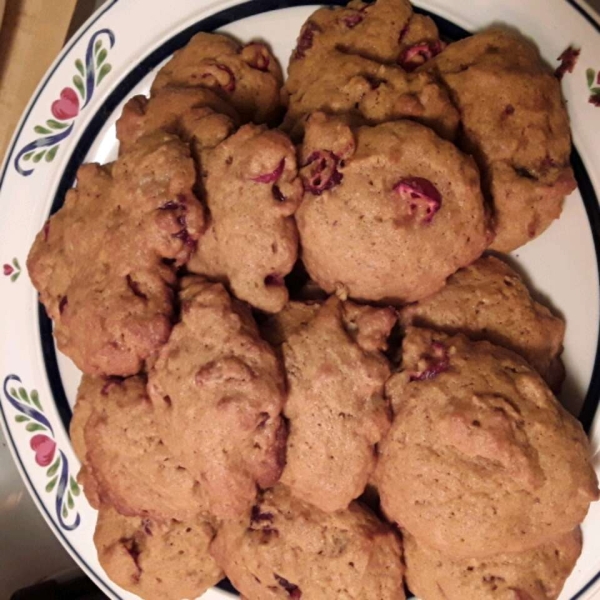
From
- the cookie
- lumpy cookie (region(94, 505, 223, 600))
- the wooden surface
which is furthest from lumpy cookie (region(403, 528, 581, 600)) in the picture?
the wooden surface

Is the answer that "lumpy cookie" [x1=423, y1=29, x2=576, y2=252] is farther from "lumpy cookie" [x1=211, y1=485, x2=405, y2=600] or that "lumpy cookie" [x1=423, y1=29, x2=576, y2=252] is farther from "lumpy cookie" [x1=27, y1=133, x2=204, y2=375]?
"lumpy cookie" [x1=211, y1=485, x2=405, y2=600]

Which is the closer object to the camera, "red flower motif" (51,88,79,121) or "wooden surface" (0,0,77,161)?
"red flower motif" (51,88,79,121)

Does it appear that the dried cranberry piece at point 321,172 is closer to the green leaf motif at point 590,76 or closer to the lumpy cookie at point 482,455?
the lumpy cookie at point 482,455

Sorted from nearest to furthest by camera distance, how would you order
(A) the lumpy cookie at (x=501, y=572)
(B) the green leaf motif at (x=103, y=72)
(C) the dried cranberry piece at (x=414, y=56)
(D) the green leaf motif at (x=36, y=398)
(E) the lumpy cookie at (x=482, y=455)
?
(E) the lumpy cookie at (x=482, y=455) → (A) the lumpy cookie at (x=501, y=572) → (C) the dried cranberry piece at (x=414, y=56) → (B) the green leaf motif at (x=103, y=72) → (D) the green leaf motif at (x=36, y=398)

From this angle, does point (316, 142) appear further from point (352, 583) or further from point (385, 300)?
point (352, 583)

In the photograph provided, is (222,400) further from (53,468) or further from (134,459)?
(53,468)

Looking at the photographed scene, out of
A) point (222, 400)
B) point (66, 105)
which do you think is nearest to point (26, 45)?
point (66, 105)

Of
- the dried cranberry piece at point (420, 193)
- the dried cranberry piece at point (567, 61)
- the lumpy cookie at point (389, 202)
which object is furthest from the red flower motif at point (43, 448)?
the dried cranberry piece at point (567, 61)
